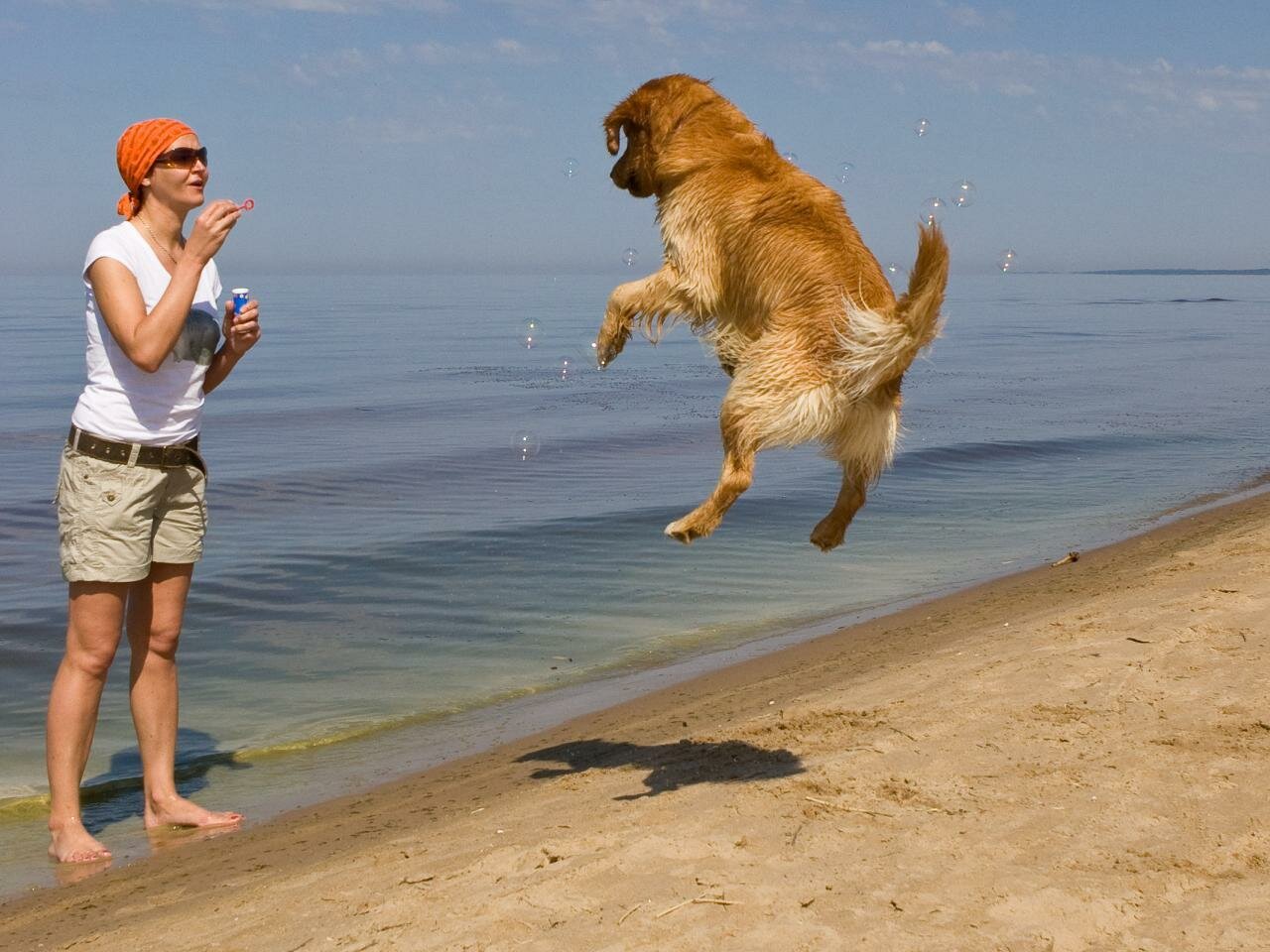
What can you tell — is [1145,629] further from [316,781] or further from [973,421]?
[973,421]

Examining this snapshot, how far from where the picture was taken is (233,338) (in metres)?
4.70

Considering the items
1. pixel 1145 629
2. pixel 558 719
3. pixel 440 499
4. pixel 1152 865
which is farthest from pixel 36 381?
pixel 1152 865

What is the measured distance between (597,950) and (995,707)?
2426 millimetres

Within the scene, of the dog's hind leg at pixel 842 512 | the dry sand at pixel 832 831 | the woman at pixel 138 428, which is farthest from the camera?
the dog's hind leg at pixel 842 512

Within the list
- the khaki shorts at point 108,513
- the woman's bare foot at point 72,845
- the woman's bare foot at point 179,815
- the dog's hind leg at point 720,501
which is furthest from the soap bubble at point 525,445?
the dog's hind leg at point 720,501

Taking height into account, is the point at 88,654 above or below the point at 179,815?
above

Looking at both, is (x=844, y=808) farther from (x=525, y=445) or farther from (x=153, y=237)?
Result: (x=525, y=445)

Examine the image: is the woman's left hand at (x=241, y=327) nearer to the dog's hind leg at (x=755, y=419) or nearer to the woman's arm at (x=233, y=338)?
the woman's arm at (x=233, y=338)

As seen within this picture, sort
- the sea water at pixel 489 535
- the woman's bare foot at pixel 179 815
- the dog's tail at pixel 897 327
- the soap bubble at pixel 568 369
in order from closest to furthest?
the dog's tail at pixel 897 327
the woman's bare foot at pixel 179 815
the sea water at pixel 489 535
the soap bubble at pixel 568 369

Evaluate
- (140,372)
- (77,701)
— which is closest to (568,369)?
(77,701)

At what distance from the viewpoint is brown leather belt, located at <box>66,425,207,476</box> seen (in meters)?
4.44

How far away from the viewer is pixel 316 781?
5.90 metres

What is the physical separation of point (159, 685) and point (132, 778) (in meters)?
1.20

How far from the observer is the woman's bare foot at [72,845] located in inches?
191
